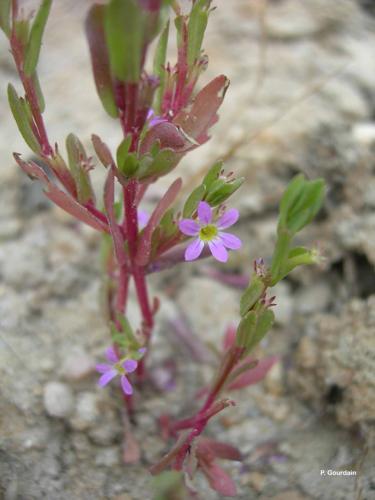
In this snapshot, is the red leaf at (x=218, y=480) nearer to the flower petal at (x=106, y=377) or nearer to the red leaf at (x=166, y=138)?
the flower petal at (x=106, y=377)

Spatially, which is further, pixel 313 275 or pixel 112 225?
pixel 313 275

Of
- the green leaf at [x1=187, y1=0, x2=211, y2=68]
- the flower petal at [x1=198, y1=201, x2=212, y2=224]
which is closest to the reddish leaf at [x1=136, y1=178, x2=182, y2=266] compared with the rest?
the flower petal at [x1=198, y1=201, x2=212, y2=224]

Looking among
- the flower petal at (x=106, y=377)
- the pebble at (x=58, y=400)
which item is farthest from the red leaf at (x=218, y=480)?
the pebble at (x=58, y=400)

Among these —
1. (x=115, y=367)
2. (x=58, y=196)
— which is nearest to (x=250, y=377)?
(x=115, y=367)

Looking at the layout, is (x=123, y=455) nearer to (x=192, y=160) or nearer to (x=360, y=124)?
(x=192, y=160)

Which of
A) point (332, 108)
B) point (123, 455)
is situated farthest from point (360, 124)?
point (123, 455)

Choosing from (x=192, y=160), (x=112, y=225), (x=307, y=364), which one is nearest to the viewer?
(x=112, y=225)

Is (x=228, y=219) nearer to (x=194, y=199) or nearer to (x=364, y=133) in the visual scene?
(x=194, y=199)

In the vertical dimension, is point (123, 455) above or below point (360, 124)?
below
